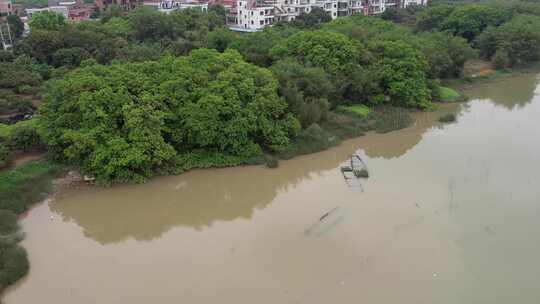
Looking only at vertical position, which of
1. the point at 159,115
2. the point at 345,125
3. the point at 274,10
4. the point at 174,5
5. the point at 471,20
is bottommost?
the point at 345,125

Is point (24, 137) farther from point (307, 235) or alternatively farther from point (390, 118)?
point (390, 118)

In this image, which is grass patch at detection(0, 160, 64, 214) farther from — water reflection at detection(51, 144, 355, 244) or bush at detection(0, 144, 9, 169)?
water reflection at detection(51, 144, 355, 244)

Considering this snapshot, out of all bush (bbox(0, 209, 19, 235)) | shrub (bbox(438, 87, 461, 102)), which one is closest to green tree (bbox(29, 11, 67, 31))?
bush (bbox(0, 209, 19, 235))

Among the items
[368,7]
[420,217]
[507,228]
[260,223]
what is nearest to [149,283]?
[260,223]

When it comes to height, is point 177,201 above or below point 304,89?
below

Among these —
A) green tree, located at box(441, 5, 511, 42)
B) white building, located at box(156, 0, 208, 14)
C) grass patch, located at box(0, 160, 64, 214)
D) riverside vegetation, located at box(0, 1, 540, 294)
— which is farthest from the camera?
white building, located at box(156, 0, 208, 14)

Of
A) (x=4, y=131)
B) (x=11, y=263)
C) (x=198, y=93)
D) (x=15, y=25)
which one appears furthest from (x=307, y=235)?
(x=15, y=25)

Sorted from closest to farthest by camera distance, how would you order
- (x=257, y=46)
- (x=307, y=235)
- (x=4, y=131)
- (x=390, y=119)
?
(x=307, y=235) < (x=4, y=131) < (x=390, y=119) < (x=257, y=46)
